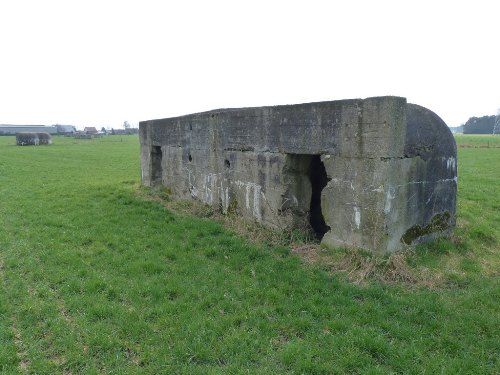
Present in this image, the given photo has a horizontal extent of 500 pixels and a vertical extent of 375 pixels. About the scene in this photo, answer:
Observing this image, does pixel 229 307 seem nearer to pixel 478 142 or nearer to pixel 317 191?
pixel 317 191

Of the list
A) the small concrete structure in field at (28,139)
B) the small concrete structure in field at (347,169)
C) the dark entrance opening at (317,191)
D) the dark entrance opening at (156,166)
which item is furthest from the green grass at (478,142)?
the small concrete structure in field at (28,139)

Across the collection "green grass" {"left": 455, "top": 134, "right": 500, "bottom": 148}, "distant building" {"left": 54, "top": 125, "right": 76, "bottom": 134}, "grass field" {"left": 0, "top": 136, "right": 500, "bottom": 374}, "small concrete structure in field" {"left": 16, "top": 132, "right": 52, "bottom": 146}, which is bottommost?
"grass field" {"left": 0, "top": 136, "right": 500, "bottom": 374}

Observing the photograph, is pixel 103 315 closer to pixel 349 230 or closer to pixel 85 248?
pixel 85 248

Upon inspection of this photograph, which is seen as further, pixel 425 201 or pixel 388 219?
pixel 425 201

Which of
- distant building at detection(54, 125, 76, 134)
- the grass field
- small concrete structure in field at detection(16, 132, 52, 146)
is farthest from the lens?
distant building at detection(54, 125, 76, 134)

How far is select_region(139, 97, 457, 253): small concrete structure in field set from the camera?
5953 millimetres

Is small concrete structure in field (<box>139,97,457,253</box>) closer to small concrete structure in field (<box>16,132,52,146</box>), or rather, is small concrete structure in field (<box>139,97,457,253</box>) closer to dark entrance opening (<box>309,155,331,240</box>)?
dark entrance opening (<box>309,155,331,240</box>)

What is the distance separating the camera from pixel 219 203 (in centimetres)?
979

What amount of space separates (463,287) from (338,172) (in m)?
2.44

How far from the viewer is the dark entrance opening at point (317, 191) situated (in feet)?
26.7

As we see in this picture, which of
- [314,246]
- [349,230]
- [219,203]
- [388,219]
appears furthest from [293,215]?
[219,203]

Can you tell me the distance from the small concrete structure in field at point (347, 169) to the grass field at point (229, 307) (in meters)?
0.60

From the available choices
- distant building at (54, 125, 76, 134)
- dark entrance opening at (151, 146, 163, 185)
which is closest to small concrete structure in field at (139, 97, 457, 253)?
dark entrance opening at (151, 146, 163, 185)

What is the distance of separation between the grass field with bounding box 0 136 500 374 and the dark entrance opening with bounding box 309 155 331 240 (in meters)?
1.39
